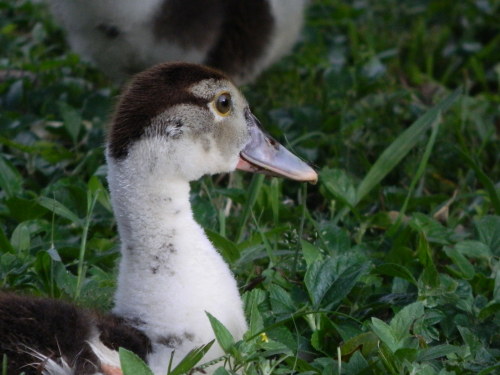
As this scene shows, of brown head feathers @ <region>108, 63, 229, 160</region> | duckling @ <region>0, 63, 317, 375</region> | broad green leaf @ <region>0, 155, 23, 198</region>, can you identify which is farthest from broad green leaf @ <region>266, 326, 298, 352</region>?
broad green leaf @ <region>0, 155, 23, 198</region>

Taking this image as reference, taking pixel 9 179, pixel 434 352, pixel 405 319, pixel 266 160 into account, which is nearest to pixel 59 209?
pixel 9 179

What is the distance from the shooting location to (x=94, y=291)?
2922 mm

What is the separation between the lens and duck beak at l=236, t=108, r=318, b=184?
2.83 metres

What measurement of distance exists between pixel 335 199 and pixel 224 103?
96 centimetres

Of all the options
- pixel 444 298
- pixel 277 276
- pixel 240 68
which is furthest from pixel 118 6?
pixel 444 298

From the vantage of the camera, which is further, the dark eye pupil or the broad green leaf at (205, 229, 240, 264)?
the broad green leaf at (205, 229, 240, 264)

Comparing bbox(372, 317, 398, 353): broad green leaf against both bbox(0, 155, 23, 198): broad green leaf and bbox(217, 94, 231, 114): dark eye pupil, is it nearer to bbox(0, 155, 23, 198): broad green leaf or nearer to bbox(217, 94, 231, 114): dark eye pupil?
bbox(217, 94, 231, 114): dark eye pupil

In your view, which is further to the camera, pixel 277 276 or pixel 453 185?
pixel 453 185

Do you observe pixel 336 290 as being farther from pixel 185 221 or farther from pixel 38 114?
pixel 38 114

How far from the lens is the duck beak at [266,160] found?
2.83 m

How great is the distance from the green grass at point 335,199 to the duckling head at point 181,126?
15.2 inches

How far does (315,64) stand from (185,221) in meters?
2.69

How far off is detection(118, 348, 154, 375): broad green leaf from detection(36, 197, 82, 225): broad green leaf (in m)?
1.02

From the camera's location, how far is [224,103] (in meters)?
2.72
